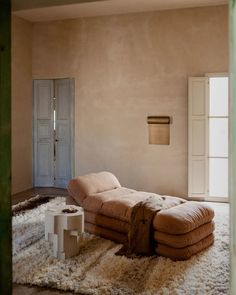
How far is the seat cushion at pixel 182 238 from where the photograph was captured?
12.0ft

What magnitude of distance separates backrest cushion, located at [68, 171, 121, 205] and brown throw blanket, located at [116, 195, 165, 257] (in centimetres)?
96

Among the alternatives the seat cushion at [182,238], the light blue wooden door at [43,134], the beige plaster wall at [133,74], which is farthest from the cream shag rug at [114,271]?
the light blue wooden door at [43,134]

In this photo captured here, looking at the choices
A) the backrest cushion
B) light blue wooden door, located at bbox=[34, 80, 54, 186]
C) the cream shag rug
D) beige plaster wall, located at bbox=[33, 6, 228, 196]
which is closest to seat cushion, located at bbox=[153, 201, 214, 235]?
the cream shag rug

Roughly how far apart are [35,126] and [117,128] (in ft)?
A: 6.08

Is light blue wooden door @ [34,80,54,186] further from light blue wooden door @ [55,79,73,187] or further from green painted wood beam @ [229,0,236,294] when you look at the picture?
green painted wood beam @ [229,0,236,294]

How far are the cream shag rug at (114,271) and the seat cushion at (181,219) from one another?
0.31 meters

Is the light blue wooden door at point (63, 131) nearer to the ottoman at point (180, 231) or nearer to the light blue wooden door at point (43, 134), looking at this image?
the light blue wooden door at point (43, 134)

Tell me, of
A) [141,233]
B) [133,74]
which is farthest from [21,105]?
[141,233]

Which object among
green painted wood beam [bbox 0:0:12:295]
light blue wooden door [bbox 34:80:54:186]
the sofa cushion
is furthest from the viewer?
light blue wooden door [bbox 34:80:54:186]

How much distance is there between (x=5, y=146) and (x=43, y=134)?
603 centimetres

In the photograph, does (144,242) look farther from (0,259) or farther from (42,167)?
(42,167)

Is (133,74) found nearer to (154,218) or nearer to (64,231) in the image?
(154,218)

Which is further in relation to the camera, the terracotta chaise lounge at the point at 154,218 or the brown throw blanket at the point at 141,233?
the brown throw blanket at the point at 141,233

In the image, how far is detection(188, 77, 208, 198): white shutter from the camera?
6496 mm
